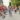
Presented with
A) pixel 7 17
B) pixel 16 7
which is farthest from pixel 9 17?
pixel 16 7

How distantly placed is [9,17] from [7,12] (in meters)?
0.07

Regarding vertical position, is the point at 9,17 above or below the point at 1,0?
below

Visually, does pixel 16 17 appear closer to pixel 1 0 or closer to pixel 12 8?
pixel 12 8

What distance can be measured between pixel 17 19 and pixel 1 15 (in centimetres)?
20

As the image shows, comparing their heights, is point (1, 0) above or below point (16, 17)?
above

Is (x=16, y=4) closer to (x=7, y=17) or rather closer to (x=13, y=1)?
(x=13, y=1)

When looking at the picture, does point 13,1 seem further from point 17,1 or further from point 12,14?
point 12,14

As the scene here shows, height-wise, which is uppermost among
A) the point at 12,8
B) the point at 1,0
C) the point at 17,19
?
the point at 1,0

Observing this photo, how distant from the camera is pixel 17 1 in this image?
741 millimetres

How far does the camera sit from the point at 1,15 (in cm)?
75

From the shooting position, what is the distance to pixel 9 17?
0.75 meters

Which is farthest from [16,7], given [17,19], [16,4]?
[17,19]

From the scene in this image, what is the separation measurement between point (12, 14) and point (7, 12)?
7cm

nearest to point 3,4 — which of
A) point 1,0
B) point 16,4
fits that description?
point 1,0
